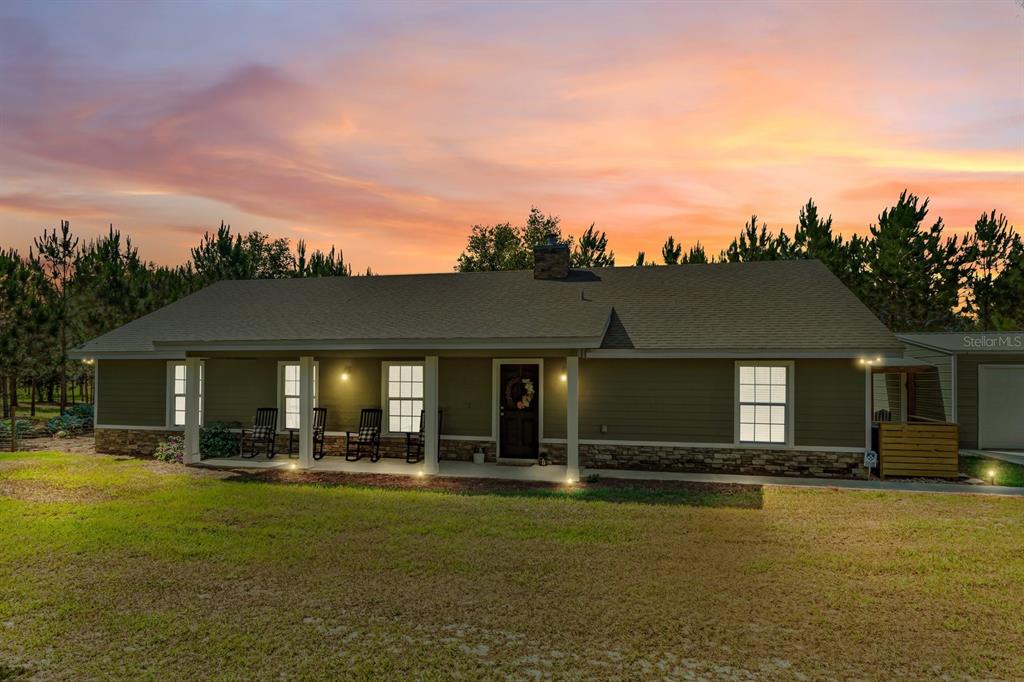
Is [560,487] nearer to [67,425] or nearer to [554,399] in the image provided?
[554,399]


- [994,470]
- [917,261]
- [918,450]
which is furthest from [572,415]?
[917,261]

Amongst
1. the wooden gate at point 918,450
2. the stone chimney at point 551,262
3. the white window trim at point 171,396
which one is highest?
the stone chimney at point 551,262

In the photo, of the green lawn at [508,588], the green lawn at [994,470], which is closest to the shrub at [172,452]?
the green lawn at [508,588]

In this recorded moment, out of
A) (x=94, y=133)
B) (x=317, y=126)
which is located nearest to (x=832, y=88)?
(x=317, y=126)

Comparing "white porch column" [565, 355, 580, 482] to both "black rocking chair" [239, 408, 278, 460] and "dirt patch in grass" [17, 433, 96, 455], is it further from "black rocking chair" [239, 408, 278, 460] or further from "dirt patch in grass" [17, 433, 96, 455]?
"dirt patch in grass" [17, 433, 96, 455]

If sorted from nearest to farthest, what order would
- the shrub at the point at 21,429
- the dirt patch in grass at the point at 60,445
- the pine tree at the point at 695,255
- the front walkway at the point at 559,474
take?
the front walkway at the point at 559,474
the dirt patch in grass at the point at 60,445
the shrub at the point at 21,429
the pine tree at the point at 695,255

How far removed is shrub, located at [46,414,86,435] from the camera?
63.6 ft

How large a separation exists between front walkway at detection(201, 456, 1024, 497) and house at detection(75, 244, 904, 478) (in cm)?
34

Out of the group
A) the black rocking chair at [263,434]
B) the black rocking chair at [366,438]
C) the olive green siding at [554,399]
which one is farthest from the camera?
the black rocking chair at [263,434]

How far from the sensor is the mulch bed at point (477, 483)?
34.8ft

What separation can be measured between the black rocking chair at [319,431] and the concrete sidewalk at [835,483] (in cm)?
597

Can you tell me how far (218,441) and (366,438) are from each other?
140 inches

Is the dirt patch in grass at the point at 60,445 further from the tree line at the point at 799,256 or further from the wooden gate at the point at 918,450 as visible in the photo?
the wooden gate at the point at 918,450

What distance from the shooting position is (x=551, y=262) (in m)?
16.4
